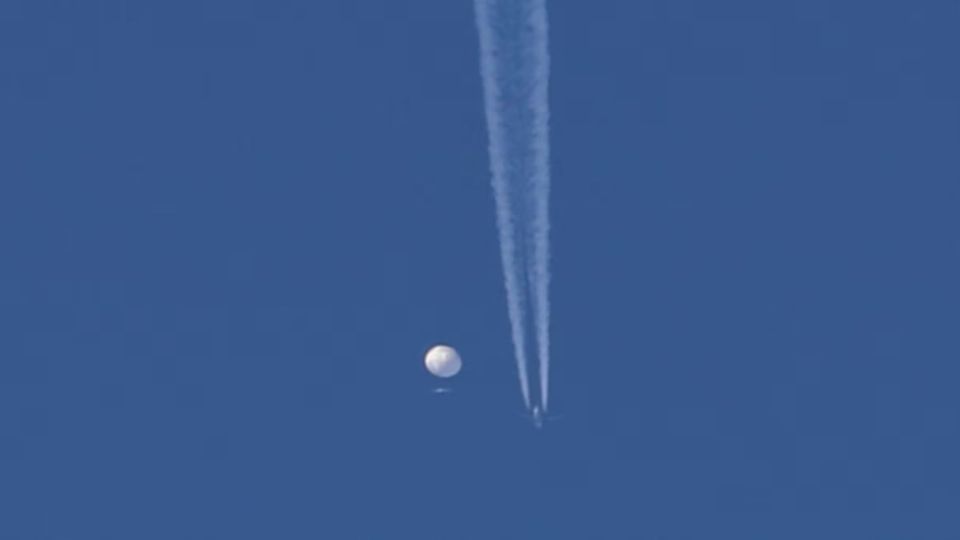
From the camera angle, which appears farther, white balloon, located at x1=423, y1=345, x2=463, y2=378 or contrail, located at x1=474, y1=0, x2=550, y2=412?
white balloon, located at x1=423, y1=345, x2=463, y2=378

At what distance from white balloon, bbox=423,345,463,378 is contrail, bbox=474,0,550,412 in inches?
313

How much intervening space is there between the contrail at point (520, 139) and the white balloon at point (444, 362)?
7.96 meters

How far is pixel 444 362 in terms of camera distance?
102 m

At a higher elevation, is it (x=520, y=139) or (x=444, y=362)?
(x=520, y=139)

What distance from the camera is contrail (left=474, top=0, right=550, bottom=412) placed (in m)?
78.9

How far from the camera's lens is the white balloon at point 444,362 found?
10175 cm

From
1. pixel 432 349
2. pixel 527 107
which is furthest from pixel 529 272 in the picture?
pixel 432 349

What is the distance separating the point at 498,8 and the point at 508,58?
1613 millimetres

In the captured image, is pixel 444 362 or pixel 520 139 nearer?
pixel 520 139

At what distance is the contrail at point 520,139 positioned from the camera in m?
78.9

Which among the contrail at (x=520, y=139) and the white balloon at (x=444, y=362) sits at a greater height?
the contrail at (x=520, y=139)

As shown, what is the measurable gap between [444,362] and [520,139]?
796 inches

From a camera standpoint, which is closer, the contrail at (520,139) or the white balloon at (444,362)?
the contrail at (520,139)

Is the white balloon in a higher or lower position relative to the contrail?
lower
